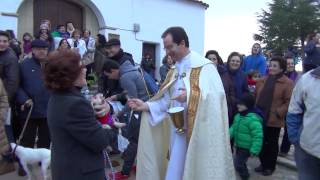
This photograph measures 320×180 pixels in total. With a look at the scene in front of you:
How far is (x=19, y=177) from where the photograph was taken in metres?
6.10

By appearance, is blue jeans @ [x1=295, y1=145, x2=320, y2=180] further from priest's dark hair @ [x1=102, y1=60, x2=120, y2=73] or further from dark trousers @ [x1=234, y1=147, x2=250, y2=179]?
priest's dark hair @ [x1=102, y1=60, x2=120, y2=73]

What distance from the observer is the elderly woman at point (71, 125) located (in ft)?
9.69

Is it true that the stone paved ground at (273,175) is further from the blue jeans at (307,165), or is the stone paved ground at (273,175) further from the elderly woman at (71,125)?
the elderly woman at (71,125)

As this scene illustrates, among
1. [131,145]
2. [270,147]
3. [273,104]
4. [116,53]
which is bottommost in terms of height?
[270,147]

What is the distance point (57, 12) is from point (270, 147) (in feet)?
32.1

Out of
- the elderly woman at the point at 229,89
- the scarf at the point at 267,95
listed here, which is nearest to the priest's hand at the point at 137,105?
the elderly woman at the point at 229,89

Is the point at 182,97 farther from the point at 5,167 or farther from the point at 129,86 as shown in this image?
the point at 5,167

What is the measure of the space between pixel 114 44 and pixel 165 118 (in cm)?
186

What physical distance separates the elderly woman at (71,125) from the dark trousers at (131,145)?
2.78 metres

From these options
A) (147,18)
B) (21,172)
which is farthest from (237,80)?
(147,18)

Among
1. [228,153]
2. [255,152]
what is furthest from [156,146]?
[255,152]

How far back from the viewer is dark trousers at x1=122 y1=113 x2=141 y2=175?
19.5ft

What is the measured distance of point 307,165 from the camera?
385cm

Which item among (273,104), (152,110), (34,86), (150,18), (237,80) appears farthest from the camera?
(150,18)
